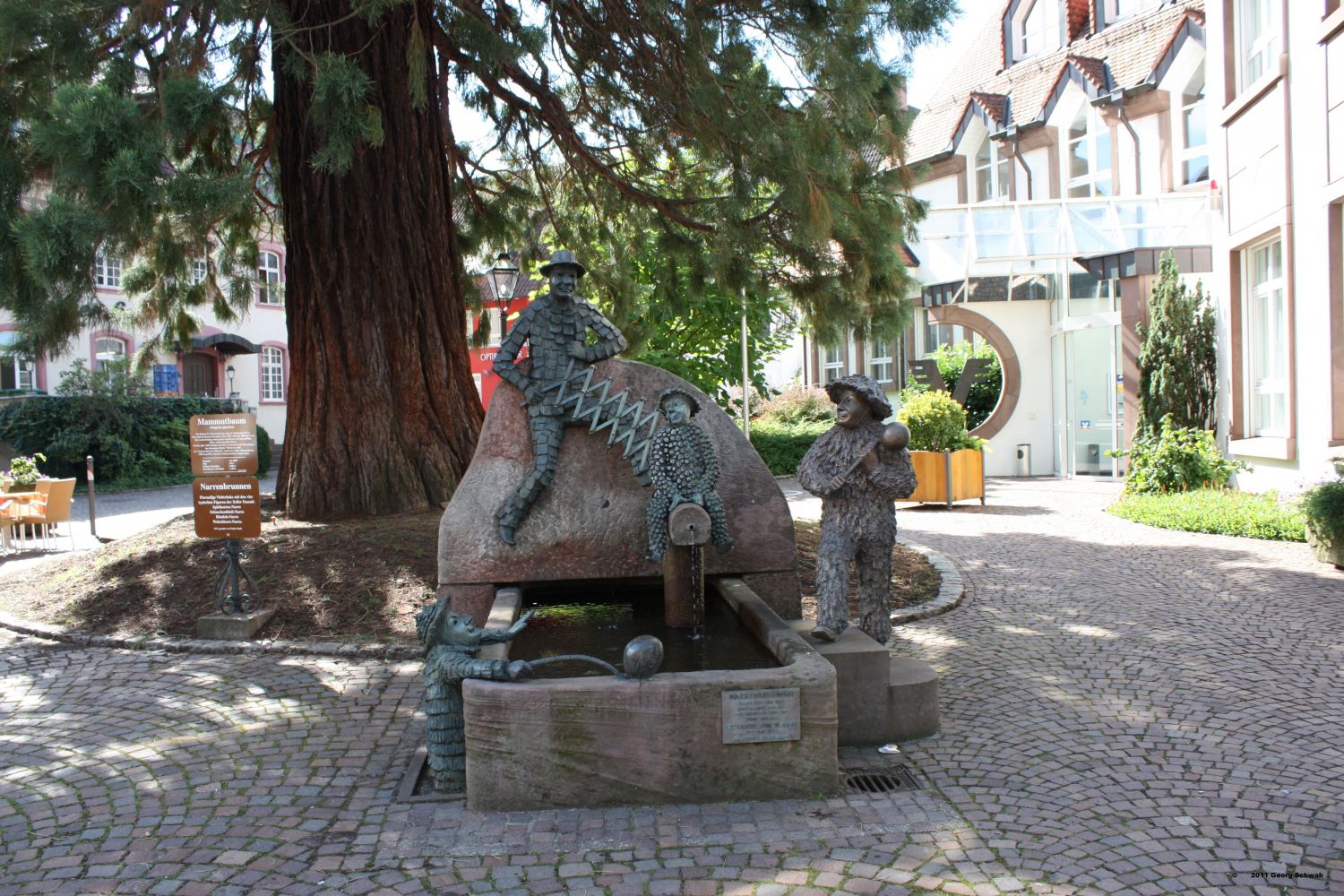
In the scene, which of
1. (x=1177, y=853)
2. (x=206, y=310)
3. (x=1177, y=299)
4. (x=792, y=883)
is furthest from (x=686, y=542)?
(x=206, y=310)

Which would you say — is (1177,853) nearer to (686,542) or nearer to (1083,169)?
(686,542)

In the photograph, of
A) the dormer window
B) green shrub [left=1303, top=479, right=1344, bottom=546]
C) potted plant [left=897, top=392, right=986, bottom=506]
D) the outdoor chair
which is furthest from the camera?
the dormer window

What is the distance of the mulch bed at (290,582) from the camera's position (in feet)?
24.2

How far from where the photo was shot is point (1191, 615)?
24.1 ft

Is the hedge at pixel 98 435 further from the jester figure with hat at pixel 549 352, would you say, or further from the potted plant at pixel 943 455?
the jester figure with hat at pixel 549 352

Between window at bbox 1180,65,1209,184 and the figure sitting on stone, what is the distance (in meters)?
17.5

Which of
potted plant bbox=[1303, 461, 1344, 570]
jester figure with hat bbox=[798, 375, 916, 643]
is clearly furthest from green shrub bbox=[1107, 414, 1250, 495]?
jester figure with hat bbox=[798, 375, 916, 643]

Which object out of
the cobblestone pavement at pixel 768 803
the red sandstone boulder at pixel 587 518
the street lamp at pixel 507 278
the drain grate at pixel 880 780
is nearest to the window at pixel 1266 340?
the cobblestone pavement at pixel 768 803

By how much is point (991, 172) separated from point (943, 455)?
13924 millimetres

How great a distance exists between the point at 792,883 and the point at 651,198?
792 cm

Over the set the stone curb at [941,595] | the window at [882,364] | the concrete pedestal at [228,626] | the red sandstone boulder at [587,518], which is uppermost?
the window at [882,364]

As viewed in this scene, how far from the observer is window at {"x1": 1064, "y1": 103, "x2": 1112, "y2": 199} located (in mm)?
22203

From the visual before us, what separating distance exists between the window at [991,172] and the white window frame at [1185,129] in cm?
541

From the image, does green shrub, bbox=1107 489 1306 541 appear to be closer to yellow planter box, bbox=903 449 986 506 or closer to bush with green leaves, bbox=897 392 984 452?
yellow planter box, bbox=903 449 986 506
